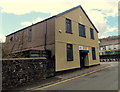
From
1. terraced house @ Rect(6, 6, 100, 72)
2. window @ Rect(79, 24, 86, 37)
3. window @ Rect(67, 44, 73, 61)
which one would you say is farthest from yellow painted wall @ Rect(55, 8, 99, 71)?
window @ Rect(79, 24, 86, 37)

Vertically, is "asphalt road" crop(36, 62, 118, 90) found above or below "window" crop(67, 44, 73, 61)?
below

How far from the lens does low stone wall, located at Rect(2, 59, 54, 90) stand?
271 inches

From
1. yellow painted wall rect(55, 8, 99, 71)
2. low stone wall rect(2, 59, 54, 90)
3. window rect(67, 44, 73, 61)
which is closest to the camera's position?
low stone wall rect(2, 59, 54, 90)

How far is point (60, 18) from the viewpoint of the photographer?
493 inches

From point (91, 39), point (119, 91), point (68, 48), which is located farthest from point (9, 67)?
point (91, 39)

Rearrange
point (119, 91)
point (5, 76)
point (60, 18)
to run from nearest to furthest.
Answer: point (119, 91)
point (5, 76)
point (60, 18)

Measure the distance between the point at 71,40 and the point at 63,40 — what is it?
161cm

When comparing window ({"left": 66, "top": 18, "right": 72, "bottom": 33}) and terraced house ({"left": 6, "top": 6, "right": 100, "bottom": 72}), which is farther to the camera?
window ({"left": 66, "top": 18, "right": 72, "bottom": 33})

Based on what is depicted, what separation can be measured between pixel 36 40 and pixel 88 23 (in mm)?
9267

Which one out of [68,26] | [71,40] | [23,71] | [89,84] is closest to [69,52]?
[71,40]

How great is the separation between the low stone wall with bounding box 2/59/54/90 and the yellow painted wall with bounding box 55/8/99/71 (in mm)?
1987

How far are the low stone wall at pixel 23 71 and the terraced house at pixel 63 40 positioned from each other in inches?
54.4

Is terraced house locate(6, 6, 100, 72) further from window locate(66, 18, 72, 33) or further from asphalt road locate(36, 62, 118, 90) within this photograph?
asphalt road locate(36, 62, 118, 90)

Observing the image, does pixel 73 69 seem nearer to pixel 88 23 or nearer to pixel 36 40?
pixel 36 40
